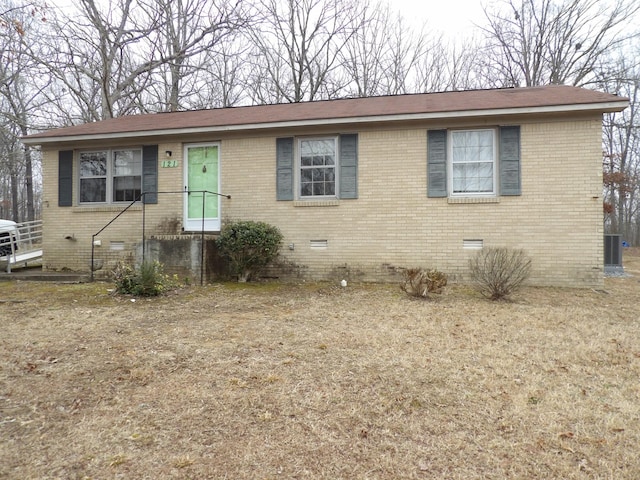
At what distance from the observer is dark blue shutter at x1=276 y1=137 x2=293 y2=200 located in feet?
29.2

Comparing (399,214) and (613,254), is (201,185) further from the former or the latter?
(613,254)

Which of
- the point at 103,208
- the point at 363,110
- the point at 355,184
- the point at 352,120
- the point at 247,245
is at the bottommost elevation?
the point at 247,245

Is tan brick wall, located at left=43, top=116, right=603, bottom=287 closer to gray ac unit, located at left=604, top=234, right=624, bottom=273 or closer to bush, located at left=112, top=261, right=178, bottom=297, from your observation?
bush, located at left=112, top=261, right=178, bottom=297

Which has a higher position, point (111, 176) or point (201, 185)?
point (111, 176)

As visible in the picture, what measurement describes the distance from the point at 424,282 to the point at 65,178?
9.21 meters

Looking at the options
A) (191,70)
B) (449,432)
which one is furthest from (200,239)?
(191,70)

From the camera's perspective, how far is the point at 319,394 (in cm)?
299

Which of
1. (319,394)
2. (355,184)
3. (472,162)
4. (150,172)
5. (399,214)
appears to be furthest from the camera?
(150,172)

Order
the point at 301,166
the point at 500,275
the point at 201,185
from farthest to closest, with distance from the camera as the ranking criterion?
the point at 201,185
the point at 301,166
the point at 500,275

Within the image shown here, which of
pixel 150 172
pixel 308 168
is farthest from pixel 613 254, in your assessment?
pixel 150 172

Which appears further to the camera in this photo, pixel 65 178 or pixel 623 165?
pixel 623 165

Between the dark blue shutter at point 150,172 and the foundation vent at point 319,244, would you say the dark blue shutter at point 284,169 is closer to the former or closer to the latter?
the foundation vent at point 319,244

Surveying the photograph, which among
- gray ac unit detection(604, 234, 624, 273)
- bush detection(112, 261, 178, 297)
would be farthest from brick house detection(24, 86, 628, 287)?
gray ac unit detection(604, 234, 624, 273)

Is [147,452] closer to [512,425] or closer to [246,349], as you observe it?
[246,349]
